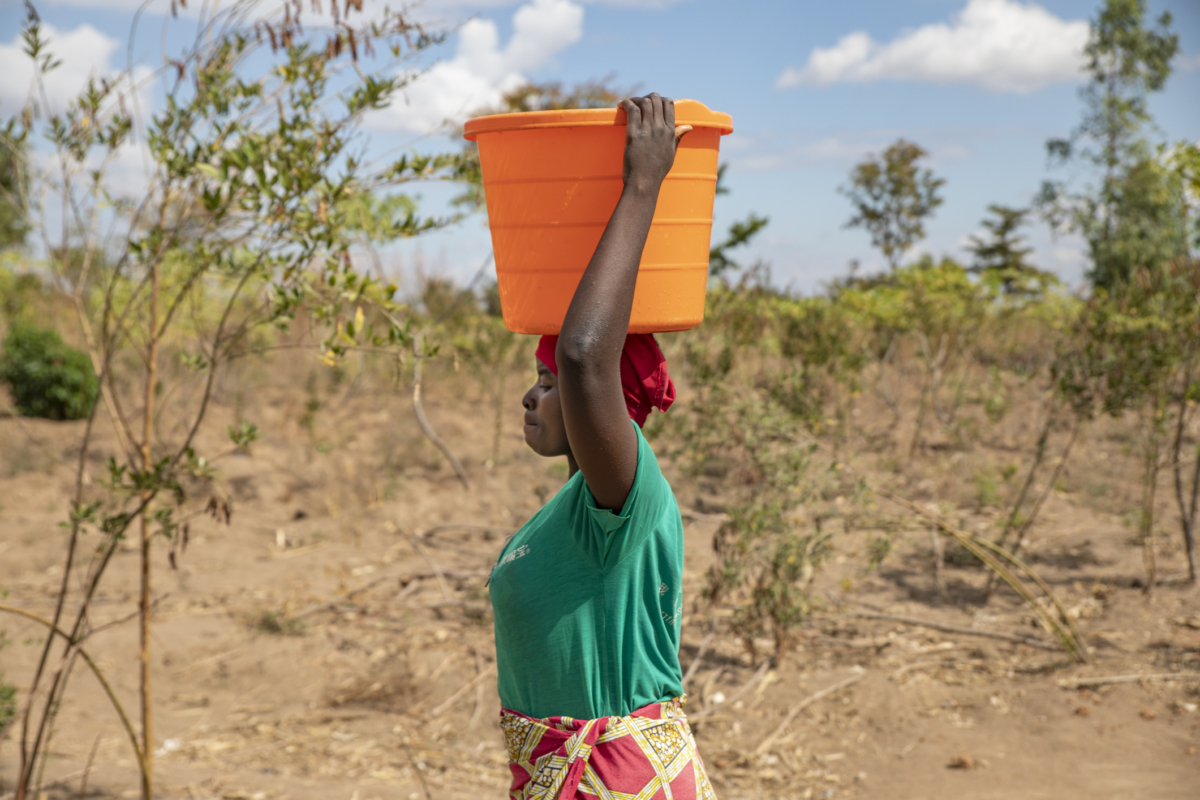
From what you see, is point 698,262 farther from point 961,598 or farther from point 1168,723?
point 961,598

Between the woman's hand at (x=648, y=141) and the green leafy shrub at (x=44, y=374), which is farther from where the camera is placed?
the green leafy shrub at (x=44, y=374)

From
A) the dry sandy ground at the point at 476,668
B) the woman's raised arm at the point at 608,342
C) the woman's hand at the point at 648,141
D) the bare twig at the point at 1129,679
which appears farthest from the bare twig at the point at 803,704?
the woman's hand at the point at 648,141

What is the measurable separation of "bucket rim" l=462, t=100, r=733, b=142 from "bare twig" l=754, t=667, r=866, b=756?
3.32 meters

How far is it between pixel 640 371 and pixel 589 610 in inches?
14.3

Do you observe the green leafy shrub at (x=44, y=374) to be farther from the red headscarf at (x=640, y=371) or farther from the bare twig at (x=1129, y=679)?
the red headscarf at (x=640, y=371)

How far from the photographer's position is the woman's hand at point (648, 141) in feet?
3.85

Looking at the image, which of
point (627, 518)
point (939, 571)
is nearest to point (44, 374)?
point (939, 571)

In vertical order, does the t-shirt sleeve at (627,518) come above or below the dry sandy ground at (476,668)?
above

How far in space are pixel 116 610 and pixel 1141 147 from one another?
19370 mm

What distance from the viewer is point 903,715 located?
163 inches

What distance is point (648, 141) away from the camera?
1188 mm

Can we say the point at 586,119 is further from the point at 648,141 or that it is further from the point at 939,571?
the point at 939,571

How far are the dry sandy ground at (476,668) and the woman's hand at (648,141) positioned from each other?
2481 mm

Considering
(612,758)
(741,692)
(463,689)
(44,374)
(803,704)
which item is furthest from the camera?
(44,374)
